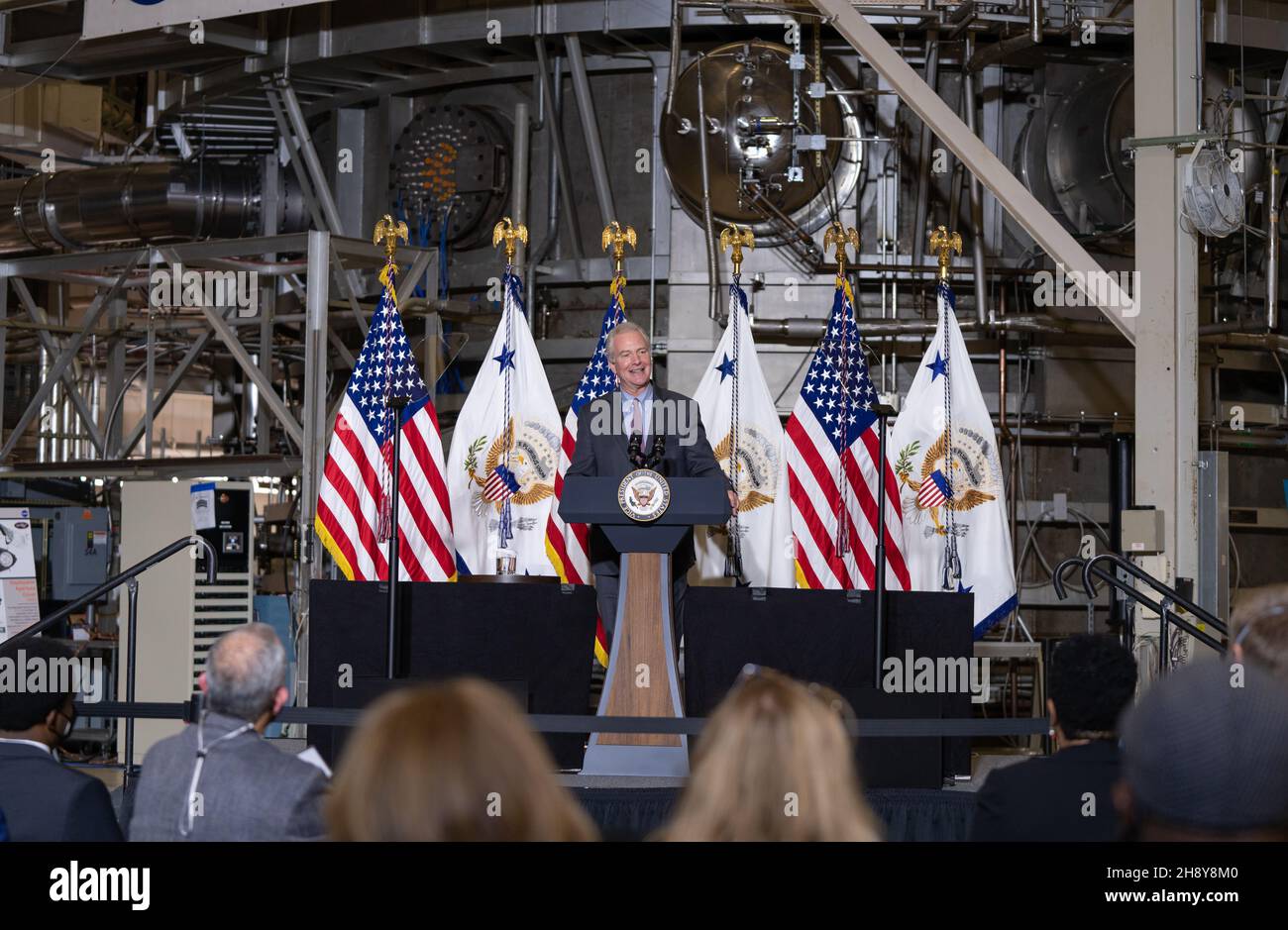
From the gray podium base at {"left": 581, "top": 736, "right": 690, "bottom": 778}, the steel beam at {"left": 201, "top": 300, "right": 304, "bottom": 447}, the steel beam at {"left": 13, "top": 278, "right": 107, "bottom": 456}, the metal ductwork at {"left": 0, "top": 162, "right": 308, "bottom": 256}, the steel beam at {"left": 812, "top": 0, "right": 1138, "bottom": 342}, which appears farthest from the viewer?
the metal ductwork at {"left": 0, "top": 162, "right": 308, "bottom": 256}

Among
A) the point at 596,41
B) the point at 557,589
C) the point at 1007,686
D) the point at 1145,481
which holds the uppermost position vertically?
the point at 596,41

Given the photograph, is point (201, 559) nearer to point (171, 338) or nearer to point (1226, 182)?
point (171, 338)

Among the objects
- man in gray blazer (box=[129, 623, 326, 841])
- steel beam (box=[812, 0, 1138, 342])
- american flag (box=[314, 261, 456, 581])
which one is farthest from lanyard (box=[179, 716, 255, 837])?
steel beam (box=[812, 0, 1138, 342])

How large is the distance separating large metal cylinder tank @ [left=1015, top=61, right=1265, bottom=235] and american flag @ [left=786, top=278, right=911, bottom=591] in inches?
108

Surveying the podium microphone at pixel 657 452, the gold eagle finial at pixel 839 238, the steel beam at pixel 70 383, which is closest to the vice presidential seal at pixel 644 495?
the podium microphone at pixel 657 452

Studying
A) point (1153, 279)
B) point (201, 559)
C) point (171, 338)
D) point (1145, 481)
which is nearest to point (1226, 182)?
point (1153, 279)

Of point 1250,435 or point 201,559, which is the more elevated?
point 1250,435

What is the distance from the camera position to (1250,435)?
10.6 meters

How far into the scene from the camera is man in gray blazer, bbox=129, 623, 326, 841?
2979mm

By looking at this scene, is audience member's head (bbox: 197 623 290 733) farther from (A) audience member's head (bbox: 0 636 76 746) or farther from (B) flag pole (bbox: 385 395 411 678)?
(B) flag pole (bbox: 385 395 411 678)

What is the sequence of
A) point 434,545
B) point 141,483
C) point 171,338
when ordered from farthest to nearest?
point 171,338 → point 141,483 → point 434,545

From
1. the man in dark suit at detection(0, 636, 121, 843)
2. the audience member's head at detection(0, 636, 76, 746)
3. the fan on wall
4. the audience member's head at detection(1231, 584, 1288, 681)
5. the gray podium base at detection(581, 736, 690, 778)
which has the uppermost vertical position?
the fan on wall

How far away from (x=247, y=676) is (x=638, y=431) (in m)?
3.61
